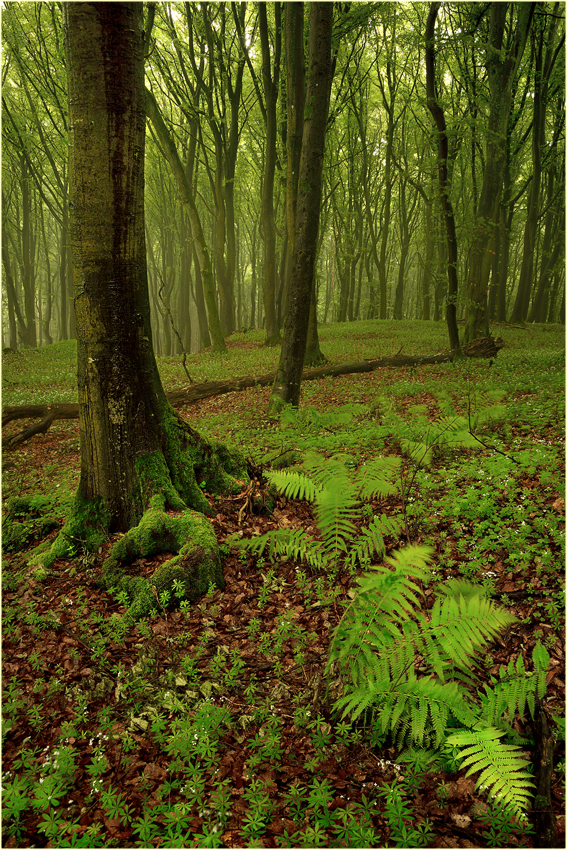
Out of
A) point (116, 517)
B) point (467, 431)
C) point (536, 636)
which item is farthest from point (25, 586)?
point (467, 431)

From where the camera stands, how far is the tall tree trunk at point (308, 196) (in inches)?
278

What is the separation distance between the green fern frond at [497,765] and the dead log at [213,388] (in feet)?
27.2

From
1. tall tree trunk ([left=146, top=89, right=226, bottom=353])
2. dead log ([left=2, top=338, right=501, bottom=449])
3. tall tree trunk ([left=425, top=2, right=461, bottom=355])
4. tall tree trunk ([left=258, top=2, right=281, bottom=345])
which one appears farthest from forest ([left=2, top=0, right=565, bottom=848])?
tall tree trunk ([left=258, top=2, right=281, bottom=345])

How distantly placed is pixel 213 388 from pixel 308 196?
5.10 metres

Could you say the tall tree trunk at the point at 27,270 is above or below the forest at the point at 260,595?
above

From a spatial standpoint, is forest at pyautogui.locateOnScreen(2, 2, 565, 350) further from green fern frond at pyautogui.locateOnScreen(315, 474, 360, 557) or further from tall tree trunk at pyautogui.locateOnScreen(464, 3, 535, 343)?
green fern frond at pyautogui.locateOnScreen(315, 474, 360, 557)

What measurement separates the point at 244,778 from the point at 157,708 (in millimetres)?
693

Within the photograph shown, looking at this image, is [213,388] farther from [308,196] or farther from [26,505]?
[26,505]

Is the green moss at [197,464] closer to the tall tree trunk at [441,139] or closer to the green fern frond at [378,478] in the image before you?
the green fern frond at [378,478]

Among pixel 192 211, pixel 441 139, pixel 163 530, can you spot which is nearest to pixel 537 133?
pixel 441 139

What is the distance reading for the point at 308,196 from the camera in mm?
7414

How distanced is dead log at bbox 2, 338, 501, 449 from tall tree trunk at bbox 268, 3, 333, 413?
3.43 meters

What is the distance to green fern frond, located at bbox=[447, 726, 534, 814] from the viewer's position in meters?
1.92

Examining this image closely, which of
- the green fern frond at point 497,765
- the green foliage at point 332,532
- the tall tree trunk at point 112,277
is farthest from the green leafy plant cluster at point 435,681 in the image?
the tall tree trunk at point 112,277
